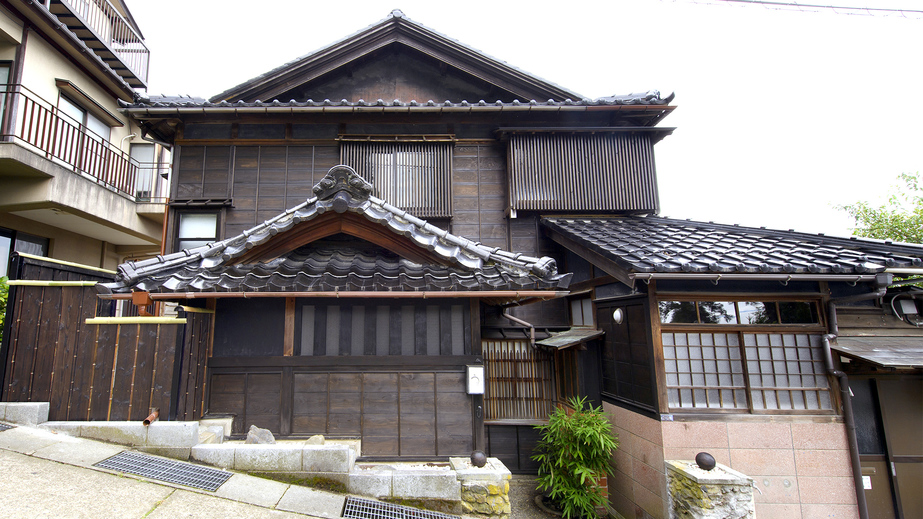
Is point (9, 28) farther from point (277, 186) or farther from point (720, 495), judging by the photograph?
point (720, 495)

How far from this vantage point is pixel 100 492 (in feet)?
15.8

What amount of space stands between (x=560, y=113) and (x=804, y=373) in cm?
756

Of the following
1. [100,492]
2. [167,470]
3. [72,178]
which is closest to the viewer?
[100,492]

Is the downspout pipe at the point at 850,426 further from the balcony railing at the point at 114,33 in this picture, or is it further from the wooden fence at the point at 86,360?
the balcony railing at the point at 114,33

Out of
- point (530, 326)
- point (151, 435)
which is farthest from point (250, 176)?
point (530, 326)

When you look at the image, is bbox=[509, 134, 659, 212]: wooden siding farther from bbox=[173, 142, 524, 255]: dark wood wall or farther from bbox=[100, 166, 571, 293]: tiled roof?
bbox=[100, 166, 571, 293]: tiled roof

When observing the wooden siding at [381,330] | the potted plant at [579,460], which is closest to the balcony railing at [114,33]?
the wooden siding at [381,330]

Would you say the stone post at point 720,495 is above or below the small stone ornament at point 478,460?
below

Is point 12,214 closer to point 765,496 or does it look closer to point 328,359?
point 328,359

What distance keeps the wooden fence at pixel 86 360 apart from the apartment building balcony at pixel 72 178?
6.29 metres

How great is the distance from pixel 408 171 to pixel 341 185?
403cm

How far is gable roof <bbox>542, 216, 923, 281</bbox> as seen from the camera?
261 inches

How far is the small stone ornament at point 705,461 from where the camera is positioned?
245 inches

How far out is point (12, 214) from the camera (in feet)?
38.5
